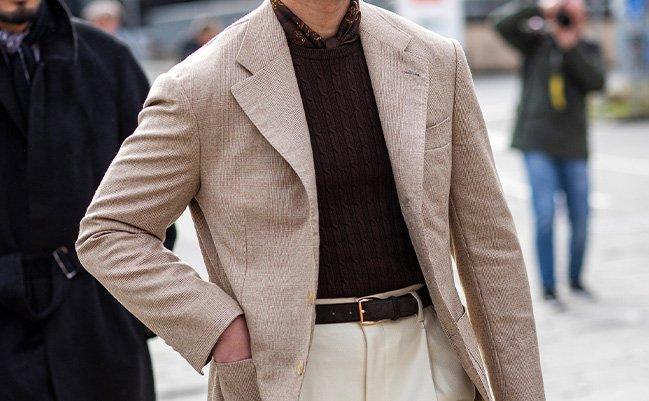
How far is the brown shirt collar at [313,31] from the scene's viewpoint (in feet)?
9.00

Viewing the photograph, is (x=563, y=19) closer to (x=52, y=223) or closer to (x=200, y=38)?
(x=52, y=223)

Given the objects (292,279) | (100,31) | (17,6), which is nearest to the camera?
(292,279)

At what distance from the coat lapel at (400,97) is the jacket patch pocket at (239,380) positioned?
1.52 feet

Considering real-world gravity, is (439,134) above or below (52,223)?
above

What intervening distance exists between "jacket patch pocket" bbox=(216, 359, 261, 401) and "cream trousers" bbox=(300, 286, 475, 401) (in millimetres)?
109

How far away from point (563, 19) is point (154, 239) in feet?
19.7

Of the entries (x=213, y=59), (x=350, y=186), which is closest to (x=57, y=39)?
(x=213, y=59)

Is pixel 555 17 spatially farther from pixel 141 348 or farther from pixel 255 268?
pixel 255 268

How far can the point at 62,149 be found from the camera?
3.73 m

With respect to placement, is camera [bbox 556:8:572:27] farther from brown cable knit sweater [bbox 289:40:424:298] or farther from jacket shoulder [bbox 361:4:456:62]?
brown cable knit sweater [bbox 289:40:424:298]

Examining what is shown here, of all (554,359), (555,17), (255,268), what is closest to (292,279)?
(255,268)

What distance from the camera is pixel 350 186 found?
2.67 m

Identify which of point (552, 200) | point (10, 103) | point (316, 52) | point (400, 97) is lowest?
point (552, 200)

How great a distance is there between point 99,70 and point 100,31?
19 centimetres
